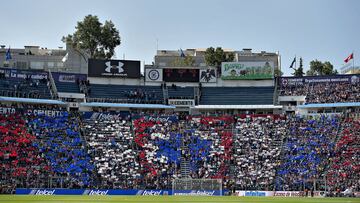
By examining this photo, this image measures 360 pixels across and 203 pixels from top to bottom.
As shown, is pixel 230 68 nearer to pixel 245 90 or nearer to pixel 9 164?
pixel 245 90

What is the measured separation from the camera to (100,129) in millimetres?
91625

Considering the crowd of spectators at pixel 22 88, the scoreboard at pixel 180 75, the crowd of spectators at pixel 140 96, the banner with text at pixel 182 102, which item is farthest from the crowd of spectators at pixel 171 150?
the scoreboard at pixel 180 75

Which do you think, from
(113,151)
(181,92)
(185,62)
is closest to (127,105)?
(181,92)

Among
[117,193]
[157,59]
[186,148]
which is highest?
[157,59]

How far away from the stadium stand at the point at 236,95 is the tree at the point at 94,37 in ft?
104

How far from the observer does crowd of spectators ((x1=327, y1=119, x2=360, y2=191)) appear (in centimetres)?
7719

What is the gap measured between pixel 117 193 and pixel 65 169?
865cm

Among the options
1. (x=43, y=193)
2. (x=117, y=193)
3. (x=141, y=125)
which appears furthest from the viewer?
(x=141, y=125)

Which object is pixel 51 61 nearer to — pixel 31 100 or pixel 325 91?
pixel 31 100

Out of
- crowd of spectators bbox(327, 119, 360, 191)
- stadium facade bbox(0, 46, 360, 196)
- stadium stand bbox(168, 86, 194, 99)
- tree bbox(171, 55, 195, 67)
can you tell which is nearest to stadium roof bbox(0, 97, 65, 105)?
stadium facade bbox(0, 46, 360, 196)

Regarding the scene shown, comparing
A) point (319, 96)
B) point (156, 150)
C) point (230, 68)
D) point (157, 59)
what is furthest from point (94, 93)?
point (157, 59)

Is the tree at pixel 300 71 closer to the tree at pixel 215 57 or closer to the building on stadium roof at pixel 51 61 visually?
the tree at pixel 215 57

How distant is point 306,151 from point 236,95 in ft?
70.1

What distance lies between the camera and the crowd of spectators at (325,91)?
320 ft
